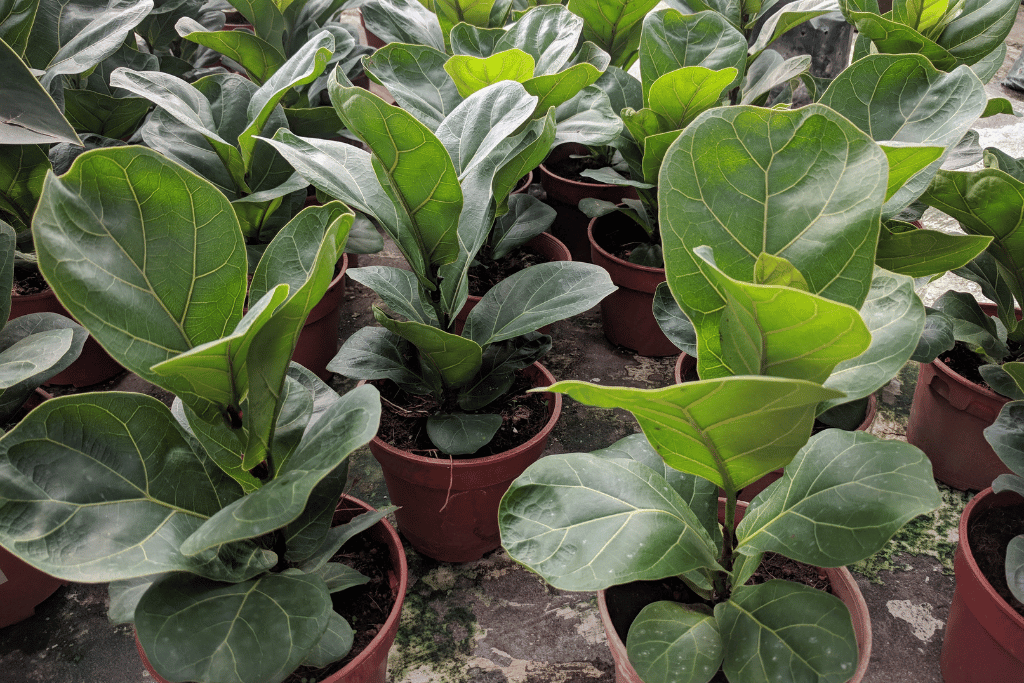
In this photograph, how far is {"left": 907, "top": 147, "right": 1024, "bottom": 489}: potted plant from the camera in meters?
1.15

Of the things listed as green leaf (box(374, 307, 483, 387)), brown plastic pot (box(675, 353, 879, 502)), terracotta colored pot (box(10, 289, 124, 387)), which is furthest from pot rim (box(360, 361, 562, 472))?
terracotta colored pot (box(10, 289, 124, 387))

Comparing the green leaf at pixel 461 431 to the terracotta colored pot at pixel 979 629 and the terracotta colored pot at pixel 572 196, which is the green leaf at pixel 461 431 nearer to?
Result: the terracotta colored pot at pixel 979 629

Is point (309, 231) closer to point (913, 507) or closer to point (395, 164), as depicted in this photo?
point (395, 164)

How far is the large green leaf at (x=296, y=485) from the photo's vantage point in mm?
710

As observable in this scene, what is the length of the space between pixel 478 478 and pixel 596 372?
73 cm

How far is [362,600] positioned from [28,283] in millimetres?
1244

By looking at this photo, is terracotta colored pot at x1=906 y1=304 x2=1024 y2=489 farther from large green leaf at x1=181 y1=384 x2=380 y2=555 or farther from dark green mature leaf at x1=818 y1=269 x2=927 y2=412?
large green leaf at x1=181 y1=384 x2=380 y2=555

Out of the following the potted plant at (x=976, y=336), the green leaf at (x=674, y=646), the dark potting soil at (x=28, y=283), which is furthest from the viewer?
the dark potting soil at (x=28, y=283)

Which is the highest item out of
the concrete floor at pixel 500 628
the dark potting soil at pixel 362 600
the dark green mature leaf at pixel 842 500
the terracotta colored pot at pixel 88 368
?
the dark green mature leaf at pixel 842 500

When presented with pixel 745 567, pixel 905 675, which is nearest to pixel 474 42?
pixel 745 567

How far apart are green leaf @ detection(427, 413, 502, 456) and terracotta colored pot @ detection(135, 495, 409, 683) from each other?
179 mm

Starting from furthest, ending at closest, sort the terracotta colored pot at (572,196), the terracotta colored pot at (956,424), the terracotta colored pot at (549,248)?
1. the terracotta colored pot at (572,196)
2. the terracotta colored pot at (549,248)
3. the terracotta colored pot at (956,424)

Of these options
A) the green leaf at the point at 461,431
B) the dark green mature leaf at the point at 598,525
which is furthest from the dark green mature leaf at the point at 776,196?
the green leaf at the point at 461,431

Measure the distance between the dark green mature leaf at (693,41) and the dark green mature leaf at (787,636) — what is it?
3.68 feet
